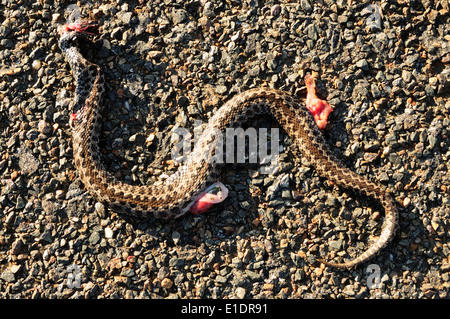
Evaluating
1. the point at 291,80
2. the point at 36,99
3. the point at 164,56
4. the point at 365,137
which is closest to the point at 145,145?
the point at 164,56

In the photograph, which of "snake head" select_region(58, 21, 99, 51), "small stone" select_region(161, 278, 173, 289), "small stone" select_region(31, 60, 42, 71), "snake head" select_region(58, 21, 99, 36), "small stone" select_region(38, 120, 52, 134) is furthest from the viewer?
"small stone" select_region(31, 60, 42, 71)

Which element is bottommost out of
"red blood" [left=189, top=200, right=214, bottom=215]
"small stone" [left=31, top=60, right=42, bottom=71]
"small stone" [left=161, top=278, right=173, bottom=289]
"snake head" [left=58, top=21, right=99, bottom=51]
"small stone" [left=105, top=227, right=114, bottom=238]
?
"small stone" [left=161, top=278, right=173, bottom=289]

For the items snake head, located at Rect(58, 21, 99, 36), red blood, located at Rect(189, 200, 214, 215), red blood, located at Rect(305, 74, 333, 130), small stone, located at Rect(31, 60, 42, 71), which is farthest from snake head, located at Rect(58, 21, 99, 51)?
red blood, located at Rect(305, 74, 333, 130)

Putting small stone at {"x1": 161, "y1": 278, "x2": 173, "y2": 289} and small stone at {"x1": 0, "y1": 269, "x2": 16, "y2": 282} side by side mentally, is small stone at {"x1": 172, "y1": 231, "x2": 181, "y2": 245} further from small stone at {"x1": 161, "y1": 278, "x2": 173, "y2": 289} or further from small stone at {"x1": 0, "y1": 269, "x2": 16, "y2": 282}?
small stone at {"x1": 0, "y1": 269, "x2": 16, "y2": 282}

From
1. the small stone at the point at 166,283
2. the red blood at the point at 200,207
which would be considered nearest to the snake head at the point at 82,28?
the red blood at the point at 200,207

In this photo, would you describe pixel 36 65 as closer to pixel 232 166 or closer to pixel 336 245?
pixel 232 166

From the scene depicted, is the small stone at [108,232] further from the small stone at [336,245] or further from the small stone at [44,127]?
the small stone at [336,245]
